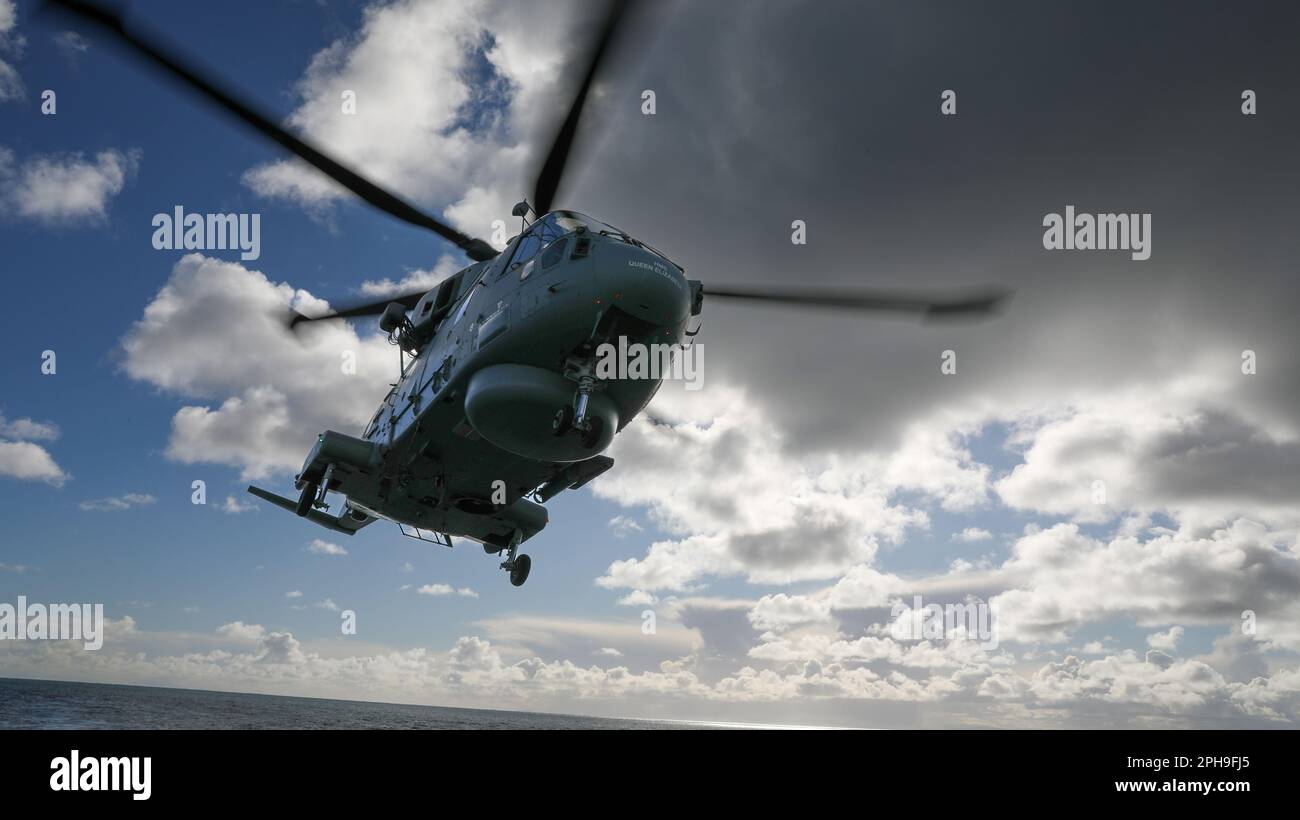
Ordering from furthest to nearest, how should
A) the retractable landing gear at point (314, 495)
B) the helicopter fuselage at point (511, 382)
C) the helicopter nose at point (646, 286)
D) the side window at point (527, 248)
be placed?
the retractable landing gear at point (314, 495) → the side window at point (527, 248) → the helicopter fuselage at point (511, 382) → the helicopter nose at point (646, 286)

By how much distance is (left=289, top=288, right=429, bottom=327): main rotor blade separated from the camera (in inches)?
855

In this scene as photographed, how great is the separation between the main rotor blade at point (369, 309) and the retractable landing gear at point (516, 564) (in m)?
7.49

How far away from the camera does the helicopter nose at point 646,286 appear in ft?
45.6

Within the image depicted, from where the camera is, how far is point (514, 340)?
14.9 m

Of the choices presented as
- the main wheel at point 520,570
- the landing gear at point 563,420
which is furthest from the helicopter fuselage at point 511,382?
the main wheel at point 520,570

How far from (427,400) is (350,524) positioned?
9654mm

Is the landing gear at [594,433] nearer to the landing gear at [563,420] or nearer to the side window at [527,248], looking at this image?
the landing gear at [563,420]

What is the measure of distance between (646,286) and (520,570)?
11808 millimetres

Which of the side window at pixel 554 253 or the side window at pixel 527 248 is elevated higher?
the side window at pixel 527 248

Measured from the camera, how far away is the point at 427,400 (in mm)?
17438

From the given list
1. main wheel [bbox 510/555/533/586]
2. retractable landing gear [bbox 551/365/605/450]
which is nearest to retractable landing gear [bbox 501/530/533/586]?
main wheel [bbox 510/555/533/586]
